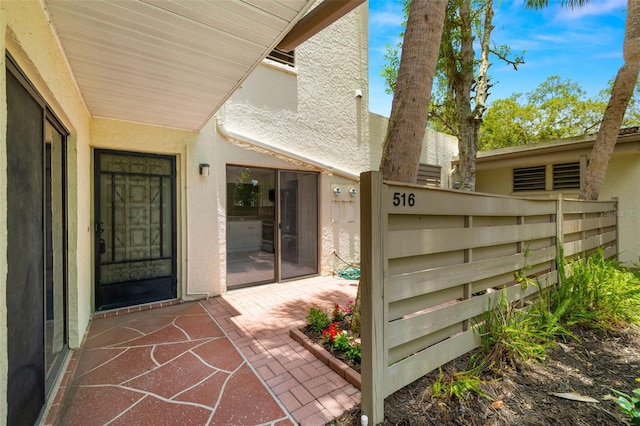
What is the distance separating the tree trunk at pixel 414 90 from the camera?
9.98 ft

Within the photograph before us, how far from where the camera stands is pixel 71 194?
11.2ft

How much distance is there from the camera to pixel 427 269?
94.3 inches

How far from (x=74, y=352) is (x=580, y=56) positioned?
21.1 m

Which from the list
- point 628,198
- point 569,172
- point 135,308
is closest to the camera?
point 135,308

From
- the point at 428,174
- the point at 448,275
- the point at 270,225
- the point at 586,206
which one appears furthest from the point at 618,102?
the point at 270,225

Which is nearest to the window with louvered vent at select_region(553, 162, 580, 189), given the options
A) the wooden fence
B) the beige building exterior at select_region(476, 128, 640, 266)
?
the beige building exterior at select_region(476, 128, 640, 266)

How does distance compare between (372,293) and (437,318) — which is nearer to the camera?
(372,293)

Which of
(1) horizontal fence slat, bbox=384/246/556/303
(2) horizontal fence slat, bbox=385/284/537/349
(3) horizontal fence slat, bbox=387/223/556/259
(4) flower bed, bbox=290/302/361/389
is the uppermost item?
(3) horizontal fence slat, bbox=387/223/556/259

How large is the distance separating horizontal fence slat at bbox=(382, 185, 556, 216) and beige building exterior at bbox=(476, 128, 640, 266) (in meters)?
3.54

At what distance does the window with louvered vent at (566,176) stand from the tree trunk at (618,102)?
2156 mm

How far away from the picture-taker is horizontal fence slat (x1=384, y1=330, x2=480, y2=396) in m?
2.15

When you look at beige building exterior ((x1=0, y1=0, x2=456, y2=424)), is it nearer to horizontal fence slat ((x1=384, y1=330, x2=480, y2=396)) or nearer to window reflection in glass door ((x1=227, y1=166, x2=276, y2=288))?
window reflection in glass door ((x1=227, y1=166, x2=276, y2=288))

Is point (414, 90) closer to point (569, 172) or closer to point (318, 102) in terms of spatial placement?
point (318, 102)

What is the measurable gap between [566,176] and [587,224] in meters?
3.86
